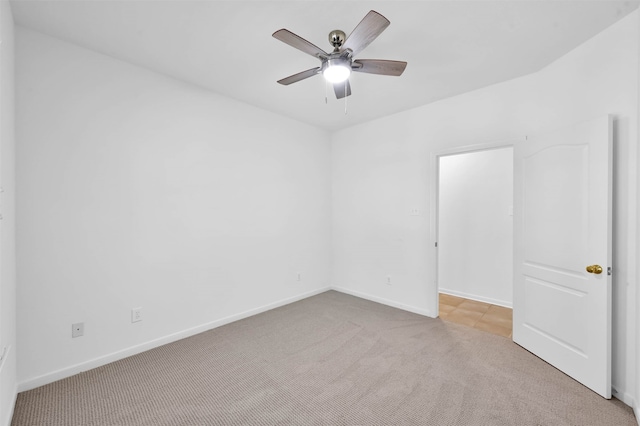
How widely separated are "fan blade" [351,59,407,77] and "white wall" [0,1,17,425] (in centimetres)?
219

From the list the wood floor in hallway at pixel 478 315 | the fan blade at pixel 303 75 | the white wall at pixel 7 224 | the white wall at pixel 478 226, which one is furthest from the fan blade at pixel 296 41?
the wood floor in hallway at pixel 478 315

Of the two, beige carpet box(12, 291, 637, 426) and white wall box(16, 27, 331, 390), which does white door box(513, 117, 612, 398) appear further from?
white wall box(16, 27, 331, 390)

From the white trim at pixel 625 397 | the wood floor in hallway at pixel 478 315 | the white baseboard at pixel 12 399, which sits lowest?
the wood floor in hallway at pixel 478 315

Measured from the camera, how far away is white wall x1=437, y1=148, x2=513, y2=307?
3.91 meters

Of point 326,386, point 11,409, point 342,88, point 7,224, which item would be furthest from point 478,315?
point 7,224

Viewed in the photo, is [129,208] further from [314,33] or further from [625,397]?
[625,397]

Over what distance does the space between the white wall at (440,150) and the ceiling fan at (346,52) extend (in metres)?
1.56

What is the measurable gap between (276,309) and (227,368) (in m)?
1.39

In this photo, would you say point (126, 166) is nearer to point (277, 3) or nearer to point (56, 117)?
point (56, 117)

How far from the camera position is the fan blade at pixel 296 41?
5.33ft

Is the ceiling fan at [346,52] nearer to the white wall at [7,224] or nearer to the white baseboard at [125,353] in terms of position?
the white wall at [7,224]

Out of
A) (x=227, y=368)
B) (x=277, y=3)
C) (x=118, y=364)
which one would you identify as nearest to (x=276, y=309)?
(x=227, y=368)

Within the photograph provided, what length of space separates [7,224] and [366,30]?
2.59 meters

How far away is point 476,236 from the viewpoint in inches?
164
